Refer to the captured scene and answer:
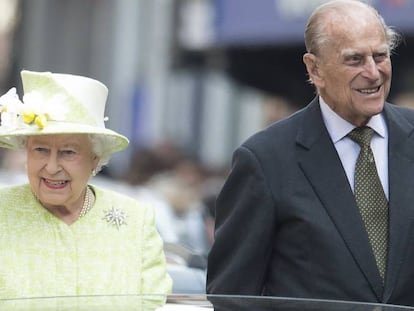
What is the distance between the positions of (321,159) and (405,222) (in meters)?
0.39

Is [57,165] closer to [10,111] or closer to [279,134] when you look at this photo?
[10,111]

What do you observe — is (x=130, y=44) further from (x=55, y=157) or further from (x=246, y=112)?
(x=55, y=157)

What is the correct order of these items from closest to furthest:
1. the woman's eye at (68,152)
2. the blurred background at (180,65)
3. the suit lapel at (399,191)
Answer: the woman's eye at (68,152)
the suit lapel at (399,191)
the blurred background at (180,65)

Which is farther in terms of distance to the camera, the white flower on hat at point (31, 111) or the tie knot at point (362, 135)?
the tie knot at point (362, 135)

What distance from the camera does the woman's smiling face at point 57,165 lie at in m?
5.08

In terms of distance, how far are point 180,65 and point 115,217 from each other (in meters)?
18.9

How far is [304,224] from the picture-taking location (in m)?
5.27

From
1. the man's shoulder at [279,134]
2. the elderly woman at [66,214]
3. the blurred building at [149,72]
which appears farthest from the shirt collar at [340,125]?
the blurred building at [149,72]

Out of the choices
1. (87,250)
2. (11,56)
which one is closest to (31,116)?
(87,250)

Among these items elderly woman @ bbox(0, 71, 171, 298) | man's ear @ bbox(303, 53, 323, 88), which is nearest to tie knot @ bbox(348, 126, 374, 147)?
man's ear @ bbox(303, 53, 323, 88)

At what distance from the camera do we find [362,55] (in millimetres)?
5281

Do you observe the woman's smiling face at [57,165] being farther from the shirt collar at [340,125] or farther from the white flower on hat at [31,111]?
the shirt collar at [340,125]

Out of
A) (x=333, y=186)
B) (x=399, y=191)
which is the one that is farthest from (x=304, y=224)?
(x=399, y=191)

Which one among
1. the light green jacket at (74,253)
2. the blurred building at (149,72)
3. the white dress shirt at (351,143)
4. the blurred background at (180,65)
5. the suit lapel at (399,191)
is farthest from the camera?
the blurred building at (149,72)
